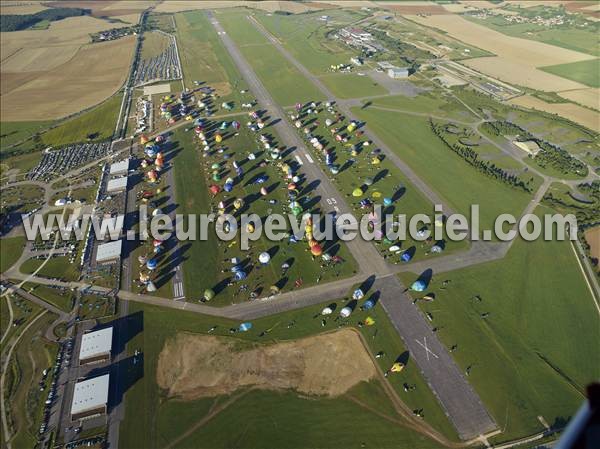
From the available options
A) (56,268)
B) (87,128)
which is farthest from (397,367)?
(87,128)

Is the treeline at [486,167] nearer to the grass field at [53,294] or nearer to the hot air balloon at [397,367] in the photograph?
the hot air balloon at [397,367]

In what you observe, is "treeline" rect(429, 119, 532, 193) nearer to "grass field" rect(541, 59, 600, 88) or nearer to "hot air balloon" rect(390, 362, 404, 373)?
"hot air balloon" rect(390, 362, 404, 373)

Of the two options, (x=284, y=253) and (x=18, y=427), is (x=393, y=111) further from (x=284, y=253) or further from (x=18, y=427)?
(x=18, y=427)

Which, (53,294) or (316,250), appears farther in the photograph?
(316,250)

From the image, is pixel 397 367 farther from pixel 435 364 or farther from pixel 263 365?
pixel 263 365

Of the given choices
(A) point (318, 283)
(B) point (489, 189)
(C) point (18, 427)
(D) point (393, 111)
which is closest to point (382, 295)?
(A) point (318, 283)

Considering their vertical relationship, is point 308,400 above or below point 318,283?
below
